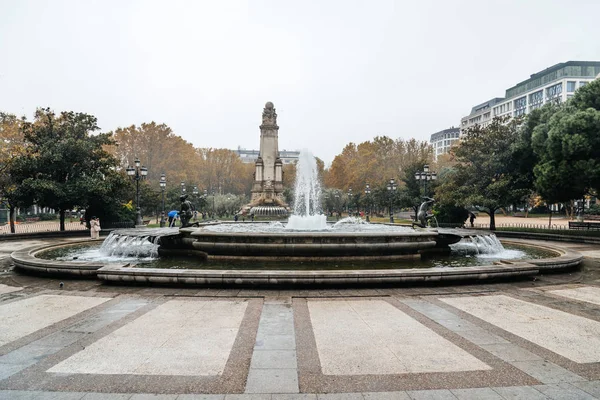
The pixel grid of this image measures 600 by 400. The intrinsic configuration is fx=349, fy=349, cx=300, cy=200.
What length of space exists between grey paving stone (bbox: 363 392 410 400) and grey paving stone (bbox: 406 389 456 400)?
71 mm

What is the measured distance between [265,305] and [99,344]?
2900 millimetres

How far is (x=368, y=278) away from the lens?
8.17 metres

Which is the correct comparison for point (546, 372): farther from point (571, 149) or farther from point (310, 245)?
point (571, 149)

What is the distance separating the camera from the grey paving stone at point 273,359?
4.30 m

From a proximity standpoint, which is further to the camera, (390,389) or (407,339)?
(407,339)

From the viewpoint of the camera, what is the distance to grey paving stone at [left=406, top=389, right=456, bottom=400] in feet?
11.8

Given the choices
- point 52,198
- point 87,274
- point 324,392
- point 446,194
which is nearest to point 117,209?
point 52,198

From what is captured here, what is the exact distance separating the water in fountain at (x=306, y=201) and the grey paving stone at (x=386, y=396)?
48.2 ft

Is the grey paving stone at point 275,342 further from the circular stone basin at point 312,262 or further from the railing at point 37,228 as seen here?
the railing at point 37,228

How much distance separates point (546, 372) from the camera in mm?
4152

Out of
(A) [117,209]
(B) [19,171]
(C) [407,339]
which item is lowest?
(C) [407,339]

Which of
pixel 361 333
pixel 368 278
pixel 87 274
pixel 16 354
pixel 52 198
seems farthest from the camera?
pixel 52 198

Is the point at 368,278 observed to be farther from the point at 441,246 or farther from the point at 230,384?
the point at 441,246

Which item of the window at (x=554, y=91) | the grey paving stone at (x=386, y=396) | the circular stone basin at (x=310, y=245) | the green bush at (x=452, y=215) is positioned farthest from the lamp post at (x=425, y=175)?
the window at (x=554, y=91)
